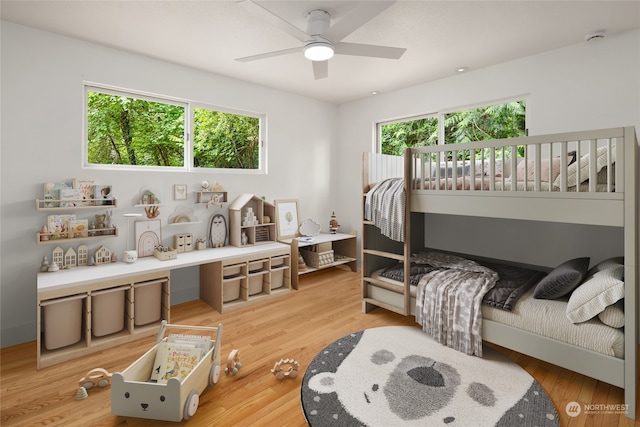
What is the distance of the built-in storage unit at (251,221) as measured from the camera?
3.82 metres

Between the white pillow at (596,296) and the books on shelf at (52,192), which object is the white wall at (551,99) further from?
the books on shelf at (52,192)

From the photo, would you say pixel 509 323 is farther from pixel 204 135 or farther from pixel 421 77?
pixel 204 135

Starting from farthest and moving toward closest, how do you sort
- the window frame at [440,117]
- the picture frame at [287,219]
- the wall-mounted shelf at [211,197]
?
the picture frame at [287,219]
the wall-mounted shelf at [211,197]
the window frame at [440,117]

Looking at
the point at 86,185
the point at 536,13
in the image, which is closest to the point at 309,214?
the point at 86,185

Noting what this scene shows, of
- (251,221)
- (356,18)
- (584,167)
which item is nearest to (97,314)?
(251,221)

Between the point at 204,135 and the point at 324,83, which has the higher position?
the point at 324,83

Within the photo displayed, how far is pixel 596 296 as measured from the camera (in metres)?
1.97

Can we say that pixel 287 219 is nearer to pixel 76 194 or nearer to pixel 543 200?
pixel 76 194

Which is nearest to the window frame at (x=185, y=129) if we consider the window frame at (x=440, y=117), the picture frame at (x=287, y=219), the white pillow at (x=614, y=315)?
the picture frame at (x=287, y=219)

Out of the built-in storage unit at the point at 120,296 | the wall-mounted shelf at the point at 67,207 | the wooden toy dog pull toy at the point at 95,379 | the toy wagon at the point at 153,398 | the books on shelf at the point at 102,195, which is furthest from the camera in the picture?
the books on shelf at the point at 102,195

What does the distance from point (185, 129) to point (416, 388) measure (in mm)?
3288

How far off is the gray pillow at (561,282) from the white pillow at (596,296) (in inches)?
4.8

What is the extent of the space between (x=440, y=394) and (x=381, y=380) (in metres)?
0.36

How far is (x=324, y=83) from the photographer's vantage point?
13.4 feet
